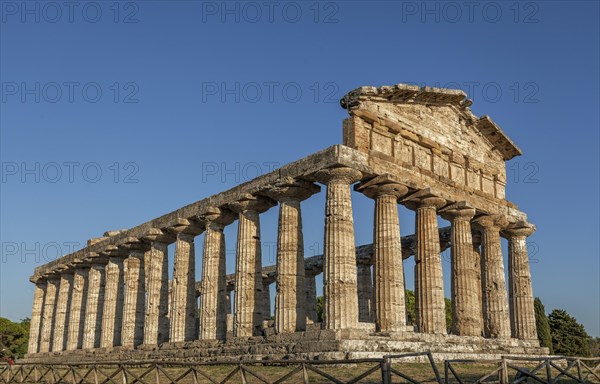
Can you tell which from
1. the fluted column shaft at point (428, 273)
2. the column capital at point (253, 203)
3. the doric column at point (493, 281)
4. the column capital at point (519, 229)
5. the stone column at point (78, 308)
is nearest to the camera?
the fluted column shaft at point (428, 273)

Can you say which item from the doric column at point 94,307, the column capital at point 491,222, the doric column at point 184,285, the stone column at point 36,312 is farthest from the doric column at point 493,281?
the stone column at point 36,312

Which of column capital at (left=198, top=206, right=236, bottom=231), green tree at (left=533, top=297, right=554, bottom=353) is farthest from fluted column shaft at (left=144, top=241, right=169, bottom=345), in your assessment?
green tree at (left=533, top=297, right=554, bottom=353)

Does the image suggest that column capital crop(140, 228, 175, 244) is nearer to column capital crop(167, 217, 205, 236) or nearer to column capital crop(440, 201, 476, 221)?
column capital crop(167, 217, 205, 236)

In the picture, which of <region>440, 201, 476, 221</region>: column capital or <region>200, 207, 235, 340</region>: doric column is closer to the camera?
<region>440, 201, 476, 221</region>: column capital

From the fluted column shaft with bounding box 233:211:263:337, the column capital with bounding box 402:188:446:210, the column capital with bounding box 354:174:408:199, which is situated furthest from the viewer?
the fluted column shaft with bounding box 233:211:263:337

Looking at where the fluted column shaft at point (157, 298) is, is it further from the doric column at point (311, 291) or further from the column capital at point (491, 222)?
the column capital at point (491, 222)

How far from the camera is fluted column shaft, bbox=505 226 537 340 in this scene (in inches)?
1241

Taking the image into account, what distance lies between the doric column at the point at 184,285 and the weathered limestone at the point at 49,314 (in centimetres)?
1858

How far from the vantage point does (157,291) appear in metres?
35.0

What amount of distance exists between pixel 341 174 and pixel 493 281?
36.5 feet

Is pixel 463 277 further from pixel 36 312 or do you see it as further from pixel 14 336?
pixel 14 336

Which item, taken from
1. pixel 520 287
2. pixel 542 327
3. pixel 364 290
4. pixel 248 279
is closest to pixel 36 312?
pixel 364 290

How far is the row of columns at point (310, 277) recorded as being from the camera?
25125mm

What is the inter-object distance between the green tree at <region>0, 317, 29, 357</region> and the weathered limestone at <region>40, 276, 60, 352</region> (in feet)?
95.7
